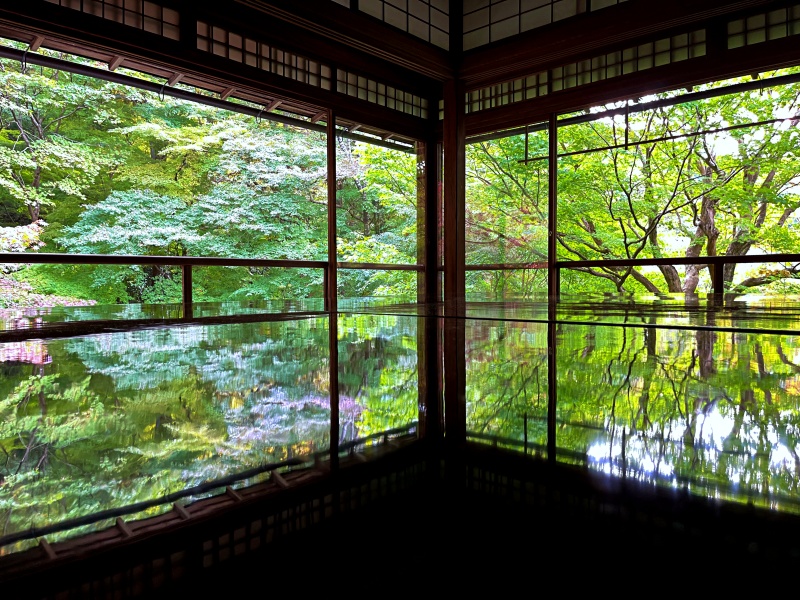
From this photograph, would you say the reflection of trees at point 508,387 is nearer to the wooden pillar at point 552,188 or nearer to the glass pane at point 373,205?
the wooden pillar at point 552,188

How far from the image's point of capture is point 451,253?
4699 mm

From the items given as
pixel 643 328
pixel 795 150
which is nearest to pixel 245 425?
pixel 643 328

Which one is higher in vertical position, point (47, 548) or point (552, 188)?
point (552, 188)

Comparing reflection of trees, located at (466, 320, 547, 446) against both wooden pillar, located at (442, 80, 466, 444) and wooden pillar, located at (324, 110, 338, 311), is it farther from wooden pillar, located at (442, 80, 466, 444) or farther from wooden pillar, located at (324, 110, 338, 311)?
wooden pillar, located at (324, 110, 338, 311)

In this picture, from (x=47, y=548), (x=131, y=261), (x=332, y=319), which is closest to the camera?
(x=47, y=548)

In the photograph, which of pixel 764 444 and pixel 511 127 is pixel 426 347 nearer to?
pixel 764 444

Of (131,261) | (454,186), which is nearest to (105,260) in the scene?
(131,261)

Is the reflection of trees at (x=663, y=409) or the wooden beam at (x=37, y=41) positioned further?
the wooden beam at (x=37, y=41)

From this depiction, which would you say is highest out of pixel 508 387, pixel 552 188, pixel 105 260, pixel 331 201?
pixel 552 188

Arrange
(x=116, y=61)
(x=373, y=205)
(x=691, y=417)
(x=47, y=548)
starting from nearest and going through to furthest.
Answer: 1. (x=47, y=548)
2. (x=691, y=417)
3. (x=116, y=61)
4. (x=373, y=205)

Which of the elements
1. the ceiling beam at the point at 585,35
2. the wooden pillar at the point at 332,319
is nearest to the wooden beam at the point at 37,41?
the wooden pillar at the point at 332,319

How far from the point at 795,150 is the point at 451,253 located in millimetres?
4792

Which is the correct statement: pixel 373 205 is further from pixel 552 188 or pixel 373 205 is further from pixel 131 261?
pixel 131 261

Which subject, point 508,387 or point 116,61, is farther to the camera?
point 116,61
